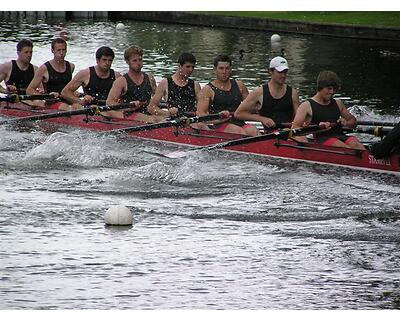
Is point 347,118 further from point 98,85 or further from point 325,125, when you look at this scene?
point 98,85

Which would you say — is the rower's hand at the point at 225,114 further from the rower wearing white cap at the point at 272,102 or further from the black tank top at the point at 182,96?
the black tank top at the point at 182,96

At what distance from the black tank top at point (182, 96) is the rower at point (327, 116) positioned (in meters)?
2.36

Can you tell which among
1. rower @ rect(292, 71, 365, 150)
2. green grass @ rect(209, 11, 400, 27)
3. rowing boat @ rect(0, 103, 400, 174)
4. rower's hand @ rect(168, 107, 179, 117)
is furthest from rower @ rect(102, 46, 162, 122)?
green grass @ rect(209, 11, 400, 27)

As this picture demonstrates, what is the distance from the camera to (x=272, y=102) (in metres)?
13.9

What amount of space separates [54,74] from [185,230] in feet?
22.9

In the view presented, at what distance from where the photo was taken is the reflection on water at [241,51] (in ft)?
71.8

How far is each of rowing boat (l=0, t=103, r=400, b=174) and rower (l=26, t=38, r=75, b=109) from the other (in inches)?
12.2

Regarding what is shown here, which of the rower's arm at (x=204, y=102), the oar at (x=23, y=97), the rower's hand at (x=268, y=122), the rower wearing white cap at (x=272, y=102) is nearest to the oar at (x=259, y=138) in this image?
the rower's hand at (x=268, y=122)

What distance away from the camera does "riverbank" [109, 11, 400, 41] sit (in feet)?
93.7

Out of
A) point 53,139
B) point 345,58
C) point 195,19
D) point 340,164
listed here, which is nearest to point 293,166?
point 340,164

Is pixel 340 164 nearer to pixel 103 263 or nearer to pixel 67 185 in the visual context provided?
pixel 67 185

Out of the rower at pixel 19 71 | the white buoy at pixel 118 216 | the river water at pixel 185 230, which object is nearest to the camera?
→ the river water at pixel 185 230

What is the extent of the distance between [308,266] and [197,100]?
19.8 ft

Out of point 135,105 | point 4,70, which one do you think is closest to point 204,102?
point 135,105
